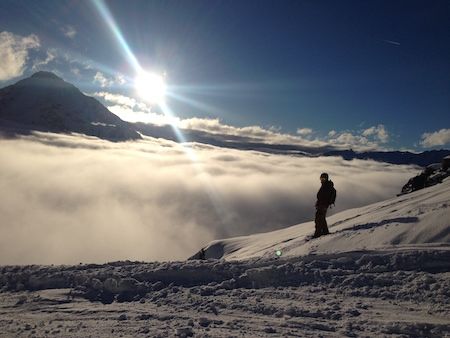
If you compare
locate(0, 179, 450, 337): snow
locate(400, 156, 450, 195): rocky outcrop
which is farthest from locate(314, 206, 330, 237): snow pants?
locate(400, 156, 450, 195): rocky outcrop

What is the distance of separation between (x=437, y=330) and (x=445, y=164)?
72.0ft

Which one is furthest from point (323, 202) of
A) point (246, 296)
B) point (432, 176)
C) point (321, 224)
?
point (432, 176)

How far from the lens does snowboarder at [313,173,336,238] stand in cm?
1134

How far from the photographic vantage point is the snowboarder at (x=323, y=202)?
37.2 ft

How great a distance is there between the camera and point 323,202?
11555 millimetres

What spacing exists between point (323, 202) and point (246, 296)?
5.90 m

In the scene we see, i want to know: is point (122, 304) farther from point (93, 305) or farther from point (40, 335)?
point (40, 335)

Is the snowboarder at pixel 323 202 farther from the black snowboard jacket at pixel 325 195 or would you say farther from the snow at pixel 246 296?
the snow at pixel 246 296

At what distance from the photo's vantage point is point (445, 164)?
24.1 meters

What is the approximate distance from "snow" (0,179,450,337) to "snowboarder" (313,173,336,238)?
3016 millimetres

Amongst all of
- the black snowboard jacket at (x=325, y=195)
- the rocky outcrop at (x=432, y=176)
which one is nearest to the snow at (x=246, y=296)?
the black snowboard jacket at (x=325, y=195)

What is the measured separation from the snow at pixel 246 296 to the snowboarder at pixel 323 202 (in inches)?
119

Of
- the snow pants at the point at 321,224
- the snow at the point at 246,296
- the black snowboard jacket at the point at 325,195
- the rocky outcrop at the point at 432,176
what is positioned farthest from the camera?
the rocky outcrop at the point at 432,176

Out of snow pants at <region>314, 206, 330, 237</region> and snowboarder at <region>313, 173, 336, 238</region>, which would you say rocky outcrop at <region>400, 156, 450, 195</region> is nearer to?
snowboarder at <region>313, 173, 336, 238</region>
